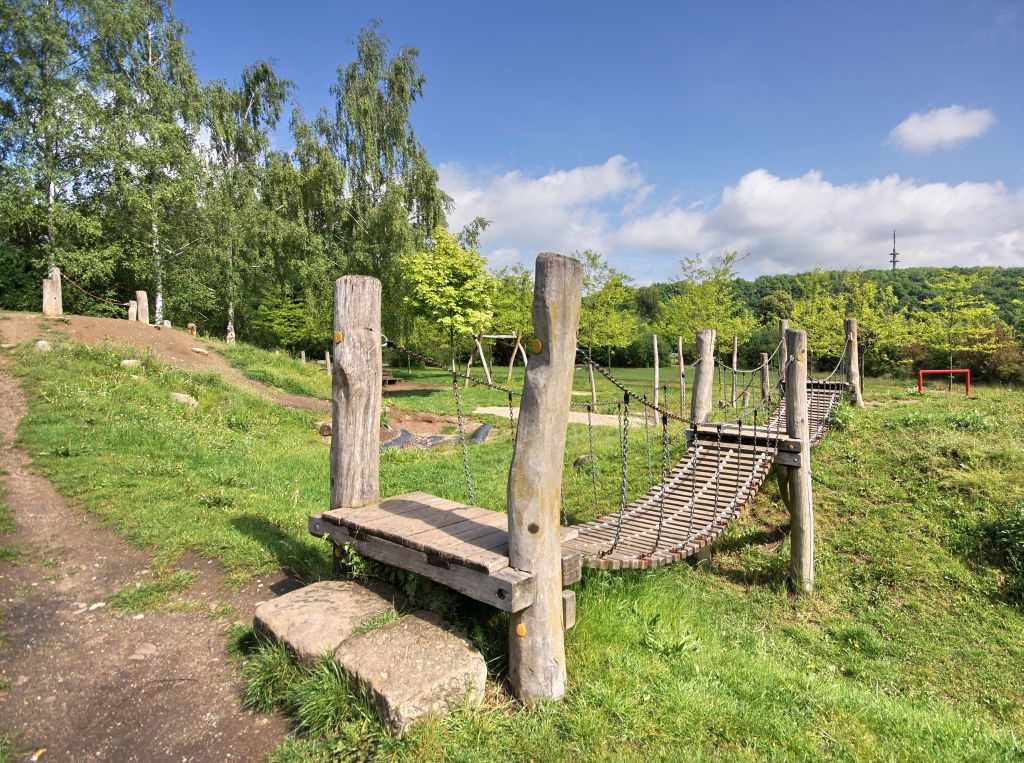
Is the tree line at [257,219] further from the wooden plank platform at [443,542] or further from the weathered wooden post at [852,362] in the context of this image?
the wooden plank platform at [443,542]

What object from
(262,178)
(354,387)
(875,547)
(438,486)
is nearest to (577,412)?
(438,486)

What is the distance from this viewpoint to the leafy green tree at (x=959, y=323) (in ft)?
52.9

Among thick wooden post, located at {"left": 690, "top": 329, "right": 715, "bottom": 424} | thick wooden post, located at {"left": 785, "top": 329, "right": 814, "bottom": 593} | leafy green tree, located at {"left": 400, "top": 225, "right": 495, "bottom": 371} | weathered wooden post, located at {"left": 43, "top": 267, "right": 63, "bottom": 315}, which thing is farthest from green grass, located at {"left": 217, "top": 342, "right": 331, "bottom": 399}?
thick wooden post, located at {"left": 785, "top": 329, "right": 814, "bottom": 593}

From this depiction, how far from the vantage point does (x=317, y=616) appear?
333 cm

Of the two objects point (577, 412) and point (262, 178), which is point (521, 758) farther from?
point (262, 178)

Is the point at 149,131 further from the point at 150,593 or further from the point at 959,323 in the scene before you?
the point at 959,323

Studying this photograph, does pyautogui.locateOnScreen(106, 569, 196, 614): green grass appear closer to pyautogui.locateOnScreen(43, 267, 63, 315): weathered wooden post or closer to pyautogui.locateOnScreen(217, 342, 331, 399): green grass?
pyautogui.locateOnScreen(217, 342, 331, 399): green grass

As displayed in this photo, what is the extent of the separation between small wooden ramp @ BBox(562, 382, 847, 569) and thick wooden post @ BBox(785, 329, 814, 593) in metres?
0.19

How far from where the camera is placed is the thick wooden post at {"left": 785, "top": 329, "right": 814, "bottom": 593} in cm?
601

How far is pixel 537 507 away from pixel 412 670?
100cm

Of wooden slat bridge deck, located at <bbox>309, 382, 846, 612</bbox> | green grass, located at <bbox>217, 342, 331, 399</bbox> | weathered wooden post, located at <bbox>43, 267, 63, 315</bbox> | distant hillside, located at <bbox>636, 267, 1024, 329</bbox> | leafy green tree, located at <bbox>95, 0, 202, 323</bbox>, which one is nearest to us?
wooden slat bridge deck, located at <bbox>309, 382, 846, 612</bbox>

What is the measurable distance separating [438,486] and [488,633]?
4910 millimetres

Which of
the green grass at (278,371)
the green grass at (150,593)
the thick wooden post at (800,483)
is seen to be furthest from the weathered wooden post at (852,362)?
the green grass at (278,371)

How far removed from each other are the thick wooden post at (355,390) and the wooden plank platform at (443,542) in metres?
0.20
